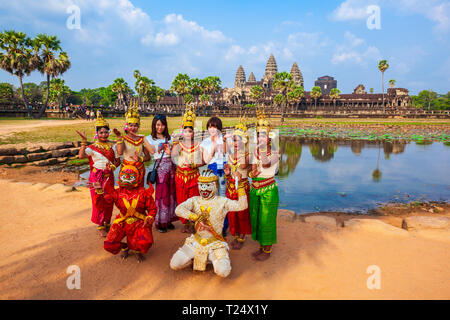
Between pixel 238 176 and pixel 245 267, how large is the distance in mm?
1293

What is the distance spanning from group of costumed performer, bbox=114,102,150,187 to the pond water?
4402 mm

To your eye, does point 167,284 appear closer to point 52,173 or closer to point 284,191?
point 284,191

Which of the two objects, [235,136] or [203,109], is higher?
[203,109]

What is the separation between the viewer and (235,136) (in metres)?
4.02

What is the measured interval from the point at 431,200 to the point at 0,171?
48.3 feet

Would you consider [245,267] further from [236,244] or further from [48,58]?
[48,58]

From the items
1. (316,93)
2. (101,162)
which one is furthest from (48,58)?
(316,93)

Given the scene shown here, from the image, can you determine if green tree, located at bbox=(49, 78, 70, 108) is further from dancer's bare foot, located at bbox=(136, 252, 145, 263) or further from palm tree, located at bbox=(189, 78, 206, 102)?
dancer's bare foot, located at bbox=(136, 252, 145, 263)

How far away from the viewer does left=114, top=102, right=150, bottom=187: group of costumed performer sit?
13.4ft

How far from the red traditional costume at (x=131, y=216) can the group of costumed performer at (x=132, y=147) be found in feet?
0.84

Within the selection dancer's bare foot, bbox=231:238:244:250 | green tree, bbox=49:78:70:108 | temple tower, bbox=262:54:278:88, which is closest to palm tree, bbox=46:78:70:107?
green tree, bbox=49:78:70:108

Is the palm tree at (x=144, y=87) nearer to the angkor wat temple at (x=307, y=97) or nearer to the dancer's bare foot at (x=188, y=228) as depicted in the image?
the angkor wat temple at (x=307, y=97)
